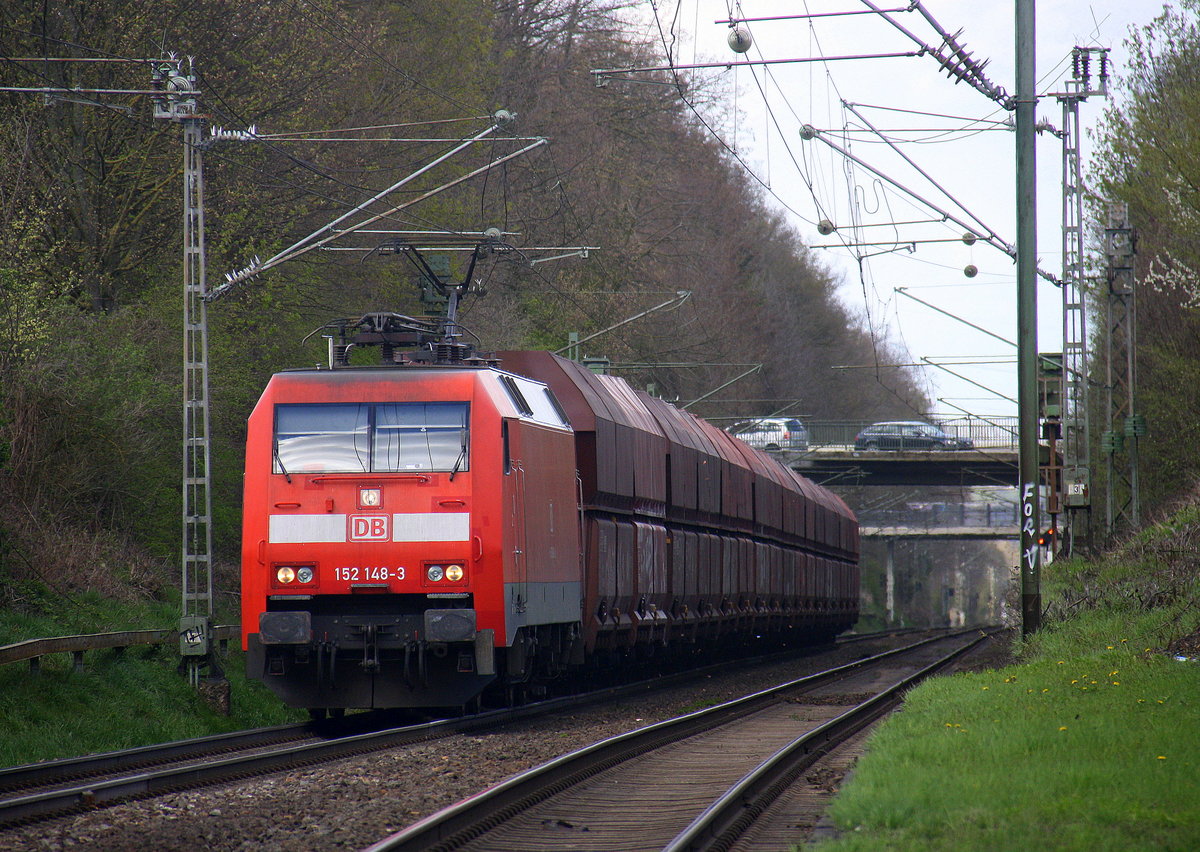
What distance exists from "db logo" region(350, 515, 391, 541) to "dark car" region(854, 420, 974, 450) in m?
45.1

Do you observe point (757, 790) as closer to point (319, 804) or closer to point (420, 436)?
point (319, 804)

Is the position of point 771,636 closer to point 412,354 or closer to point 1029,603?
point 1029,603

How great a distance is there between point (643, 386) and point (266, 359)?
30.7m

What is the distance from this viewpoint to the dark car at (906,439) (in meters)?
58.4

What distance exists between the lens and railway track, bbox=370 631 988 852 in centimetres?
778

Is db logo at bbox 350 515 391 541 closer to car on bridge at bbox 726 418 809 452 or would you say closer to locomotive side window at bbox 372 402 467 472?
locomotive side window at bbox 372 402 467 472

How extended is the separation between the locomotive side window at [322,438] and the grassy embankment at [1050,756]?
528 cm

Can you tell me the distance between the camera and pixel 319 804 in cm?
883

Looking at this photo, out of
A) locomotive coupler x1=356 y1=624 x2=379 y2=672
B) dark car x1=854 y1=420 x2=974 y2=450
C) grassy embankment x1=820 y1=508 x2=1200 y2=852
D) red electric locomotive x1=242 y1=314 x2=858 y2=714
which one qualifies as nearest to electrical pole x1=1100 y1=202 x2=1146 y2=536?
grassy embankment x1=820 y1=508 x2=1200 y2=852

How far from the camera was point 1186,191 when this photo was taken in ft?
89.5

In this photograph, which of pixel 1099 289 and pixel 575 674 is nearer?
pixel 575 674

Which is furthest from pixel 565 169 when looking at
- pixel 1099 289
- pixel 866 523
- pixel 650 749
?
pixel 866 523

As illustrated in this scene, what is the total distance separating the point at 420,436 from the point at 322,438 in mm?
907

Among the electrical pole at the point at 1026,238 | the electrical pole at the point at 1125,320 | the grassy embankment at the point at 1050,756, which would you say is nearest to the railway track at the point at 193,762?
the grassy embankment at the point at 1050,756
